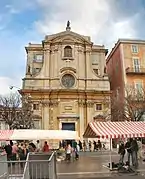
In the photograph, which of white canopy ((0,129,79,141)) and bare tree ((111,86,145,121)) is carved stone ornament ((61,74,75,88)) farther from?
white canopy ((0,129,79,141))

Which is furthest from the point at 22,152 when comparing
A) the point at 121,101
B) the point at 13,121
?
the point at 121,101

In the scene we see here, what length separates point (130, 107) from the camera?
39906 mm

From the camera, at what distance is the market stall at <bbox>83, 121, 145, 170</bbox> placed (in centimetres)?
1666

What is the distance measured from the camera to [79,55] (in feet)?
173

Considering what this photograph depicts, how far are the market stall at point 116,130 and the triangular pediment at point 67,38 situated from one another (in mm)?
35546

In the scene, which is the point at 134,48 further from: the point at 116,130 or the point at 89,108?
the point at 116,130

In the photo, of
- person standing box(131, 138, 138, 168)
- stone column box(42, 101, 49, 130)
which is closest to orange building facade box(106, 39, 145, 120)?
stone column box(42, 101, 49, 130)

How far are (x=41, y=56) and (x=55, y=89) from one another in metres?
6.90

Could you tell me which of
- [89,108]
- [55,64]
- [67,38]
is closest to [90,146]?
[89,108]

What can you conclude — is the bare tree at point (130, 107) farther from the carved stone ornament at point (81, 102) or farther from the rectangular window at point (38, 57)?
the rectangular window at point (38, 57)

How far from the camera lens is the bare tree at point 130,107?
129 feet

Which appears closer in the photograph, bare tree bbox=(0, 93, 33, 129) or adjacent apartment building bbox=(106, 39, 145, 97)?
bare tree bbox=(0, 93, 33, 129)

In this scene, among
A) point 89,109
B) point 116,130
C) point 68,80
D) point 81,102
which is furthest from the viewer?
point 68,80

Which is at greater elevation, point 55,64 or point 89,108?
point 55,64
